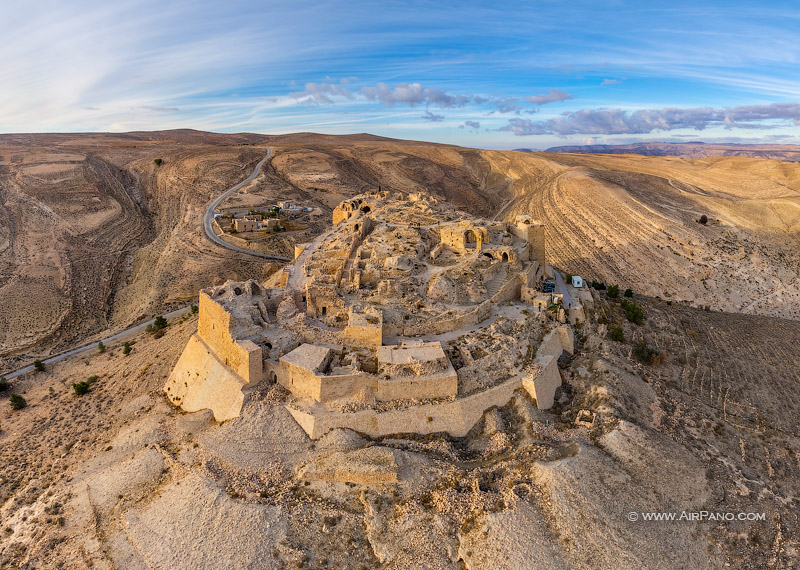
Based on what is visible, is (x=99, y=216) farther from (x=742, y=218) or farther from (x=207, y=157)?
(x=742, y=218)

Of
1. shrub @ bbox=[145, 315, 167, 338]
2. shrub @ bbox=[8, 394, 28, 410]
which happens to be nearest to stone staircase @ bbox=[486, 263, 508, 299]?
shrub @ bbox=[145, 315, 167, 338]

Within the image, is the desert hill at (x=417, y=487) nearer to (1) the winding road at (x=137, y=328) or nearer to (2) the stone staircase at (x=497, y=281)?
(2) the stone staircase at (x=497, y=281)

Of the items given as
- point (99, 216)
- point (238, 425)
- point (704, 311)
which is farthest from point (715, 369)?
point (99, 216)

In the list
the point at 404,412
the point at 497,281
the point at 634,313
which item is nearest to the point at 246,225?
the point at 497,281

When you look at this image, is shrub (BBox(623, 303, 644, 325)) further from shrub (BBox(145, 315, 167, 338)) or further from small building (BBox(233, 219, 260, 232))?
small building (BBox(233, 219, 260, 232))

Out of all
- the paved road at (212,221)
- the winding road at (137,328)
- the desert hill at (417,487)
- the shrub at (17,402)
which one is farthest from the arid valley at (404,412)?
the paved road at (212,221)

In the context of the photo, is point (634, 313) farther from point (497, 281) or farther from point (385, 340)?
point (385, 340)

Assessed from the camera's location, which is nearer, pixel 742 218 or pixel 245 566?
pixel 245 566
